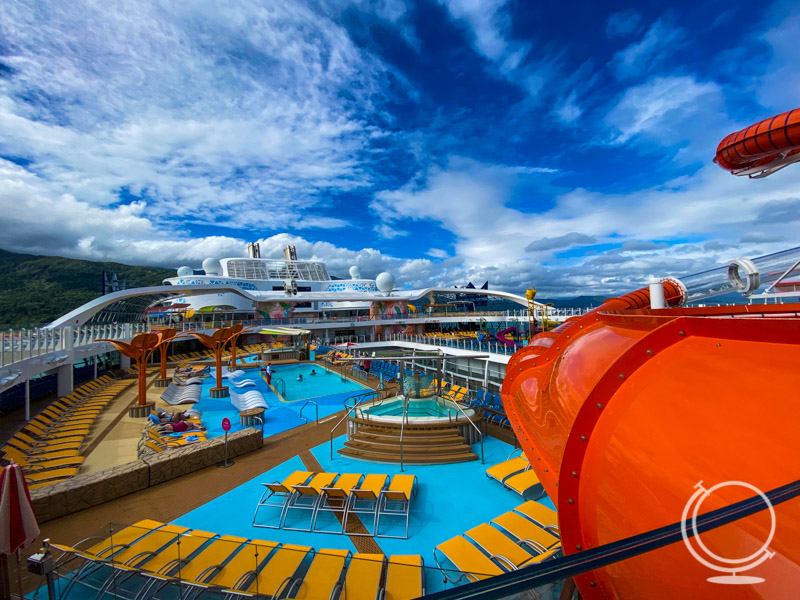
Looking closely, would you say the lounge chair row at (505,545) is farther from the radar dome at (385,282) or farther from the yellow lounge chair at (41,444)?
the radar dome at (385,282)

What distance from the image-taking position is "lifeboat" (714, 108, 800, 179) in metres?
4.13

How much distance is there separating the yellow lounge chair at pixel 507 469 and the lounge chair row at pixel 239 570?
3205 mm

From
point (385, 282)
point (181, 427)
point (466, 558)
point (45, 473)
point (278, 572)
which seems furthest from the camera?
point (385, 282)

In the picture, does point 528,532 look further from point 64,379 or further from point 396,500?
point 64,379

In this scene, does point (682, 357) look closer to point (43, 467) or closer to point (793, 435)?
point (793, 435)

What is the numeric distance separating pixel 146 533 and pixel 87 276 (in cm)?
15897

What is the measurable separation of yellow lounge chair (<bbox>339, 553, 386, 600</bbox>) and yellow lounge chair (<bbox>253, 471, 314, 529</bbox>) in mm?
2549

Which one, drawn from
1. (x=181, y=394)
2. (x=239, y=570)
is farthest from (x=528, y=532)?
(x=181, y=394)

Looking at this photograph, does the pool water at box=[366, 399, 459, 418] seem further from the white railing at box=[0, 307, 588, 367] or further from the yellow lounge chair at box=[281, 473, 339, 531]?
the white railing at box=[0, 307, 588, 367]

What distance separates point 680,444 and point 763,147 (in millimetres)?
5268

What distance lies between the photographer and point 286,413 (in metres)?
15.3

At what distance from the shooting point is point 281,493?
Result: 7.58 metres

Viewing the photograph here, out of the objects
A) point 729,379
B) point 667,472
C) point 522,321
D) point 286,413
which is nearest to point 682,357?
point 729,379

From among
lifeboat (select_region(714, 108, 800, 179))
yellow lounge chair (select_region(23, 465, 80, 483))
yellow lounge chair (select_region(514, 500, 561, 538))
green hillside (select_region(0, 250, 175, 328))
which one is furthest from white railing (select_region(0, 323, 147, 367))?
green hillside (select_region(0, 250, 175, 328))
